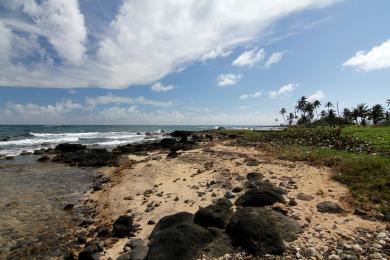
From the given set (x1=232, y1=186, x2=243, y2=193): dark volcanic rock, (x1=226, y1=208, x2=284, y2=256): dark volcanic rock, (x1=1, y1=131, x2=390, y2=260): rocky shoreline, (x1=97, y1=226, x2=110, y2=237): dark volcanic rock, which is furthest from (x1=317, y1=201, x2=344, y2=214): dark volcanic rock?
(x1=97, y1=226, x2=110, y2=237): dark volcanic rock

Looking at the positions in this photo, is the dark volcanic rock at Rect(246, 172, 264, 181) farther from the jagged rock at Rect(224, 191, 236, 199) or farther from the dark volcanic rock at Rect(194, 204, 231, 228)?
the dark volcanic rock at Rect(194, 204, 231, 228)

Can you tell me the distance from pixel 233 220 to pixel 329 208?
389cm

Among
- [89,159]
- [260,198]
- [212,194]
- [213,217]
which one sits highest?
[260,198]

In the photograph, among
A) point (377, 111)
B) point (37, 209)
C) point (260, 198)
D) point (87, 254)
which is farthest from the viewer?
point (377, 111)

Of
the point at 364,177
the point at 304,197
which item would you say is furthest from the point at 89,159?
the point at 364,177

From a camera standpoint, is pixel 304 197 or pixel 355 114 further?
→ pixel 355 114

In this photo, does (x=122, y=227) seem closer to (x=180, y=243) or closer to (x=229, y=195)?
(x=180, y=243)

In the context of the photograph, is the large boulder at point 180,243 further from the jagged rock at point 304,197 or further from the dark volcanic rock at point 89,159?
the dark volcanic rock at point 89,159

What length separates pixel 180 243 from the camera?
7.55 metres

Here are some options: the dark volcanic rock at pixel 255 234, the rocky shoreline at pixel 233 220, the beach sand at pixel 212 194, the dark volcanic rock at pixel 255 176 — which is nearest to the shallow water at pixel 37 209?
the rocky shoreline at pixel 233 220

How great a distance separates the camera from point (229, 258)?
7246 mm

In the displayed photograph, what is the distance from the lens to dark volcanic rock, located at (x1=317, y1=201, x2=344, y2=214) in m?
9.84

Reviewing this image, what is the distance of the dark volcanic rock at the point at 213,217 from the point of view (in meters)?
8.86

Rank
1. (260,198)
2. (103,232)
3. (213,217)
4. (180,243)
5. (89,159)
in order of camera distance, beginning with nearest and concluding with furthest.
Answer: (180,243), (213,217), (103,232), (260,198), (89,159)
